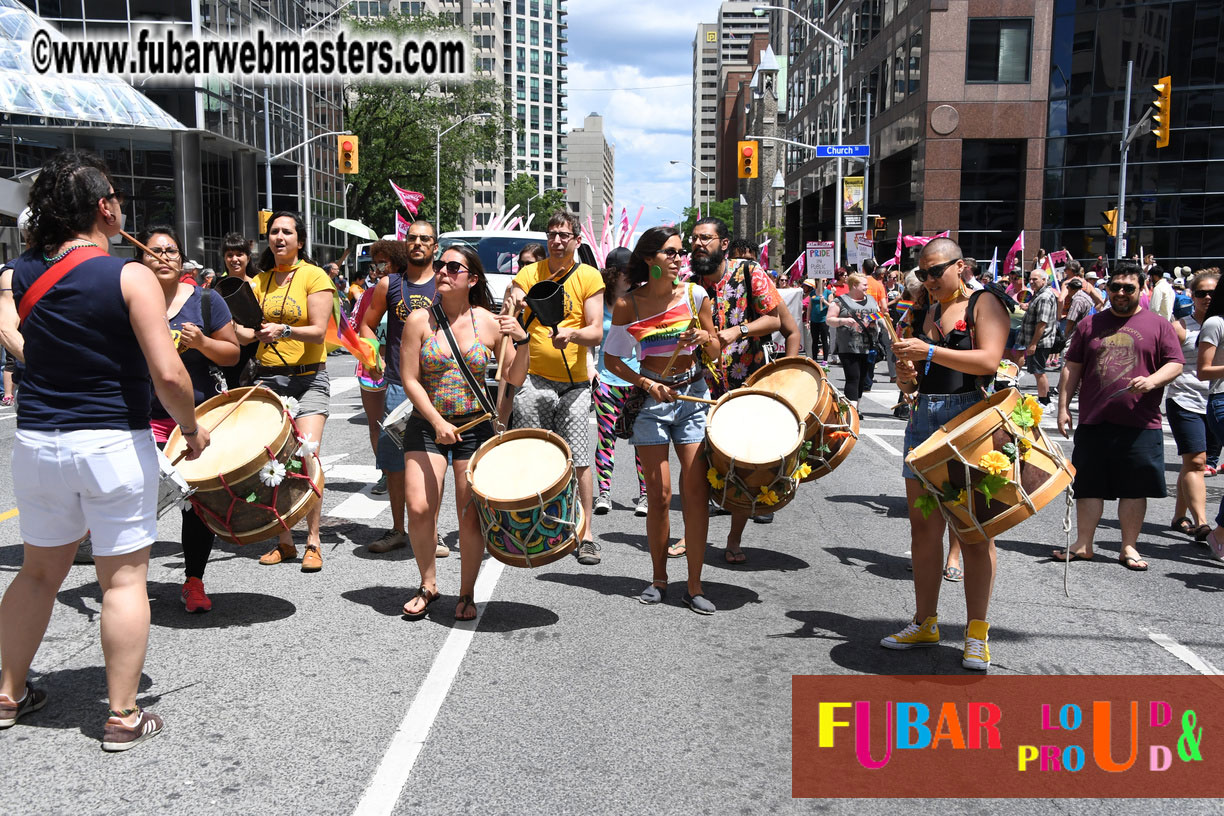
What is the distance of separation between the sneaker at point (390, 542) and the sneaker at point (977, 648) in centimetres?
374

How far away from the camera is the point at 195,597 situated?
550 centimetres

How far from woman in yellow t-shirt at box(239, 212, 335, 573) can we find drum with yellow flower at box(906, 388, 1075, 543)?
12.2 feet

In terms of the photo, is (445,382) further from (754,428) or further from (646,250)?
(754,428)

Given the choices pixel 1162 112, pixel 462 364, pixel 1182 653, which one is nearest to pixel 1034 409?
pixel 1182 653

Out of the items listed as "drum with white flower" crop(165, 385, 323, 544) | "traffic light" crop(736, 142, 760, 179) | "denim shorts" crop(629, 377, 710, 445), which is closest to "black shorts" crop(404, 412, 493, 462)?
"drum with white flower" crop(165, 385, 323, 544)

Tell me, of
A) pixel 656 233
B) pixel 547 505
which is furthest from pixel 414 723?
pixel 656 233

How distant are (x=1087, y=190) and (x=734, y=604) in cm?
3852

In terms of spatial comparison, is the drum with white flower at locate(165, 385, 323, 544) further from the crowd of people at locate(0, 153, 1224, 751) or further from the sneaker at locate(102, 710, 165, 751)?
the sneaker at locate(102, 710, 165, 751)

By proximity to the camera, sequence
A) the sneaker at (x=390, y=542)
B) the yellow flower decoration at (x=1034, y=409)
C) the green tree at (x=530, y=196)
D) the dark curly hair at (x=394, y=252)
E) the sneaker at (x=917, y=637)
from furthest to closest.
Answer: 1. the green tree at (x=530, y=196)
2. the dark curly hair at (x=394, y=252)
3. the sneaker at (x=390, y=542)
4. the sneaker at (x=917, y=637)
5. the yellow flower decoration at (x=1034, y=409)

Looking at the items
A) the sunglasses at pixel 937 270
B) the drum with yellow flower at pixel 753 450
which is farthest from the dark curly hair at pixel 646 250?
the sunglasses at pixel 937 270

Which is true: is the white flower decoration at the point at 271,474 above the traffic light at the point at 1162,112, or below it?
below

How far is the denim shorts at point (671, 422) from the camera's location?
564 cm

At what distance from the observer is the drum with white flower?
15.8 ft

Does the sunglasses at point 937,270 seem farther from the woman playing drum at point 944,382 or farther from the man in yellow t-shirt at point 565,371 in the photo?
the man in yellow t-shirt at point 565,371
